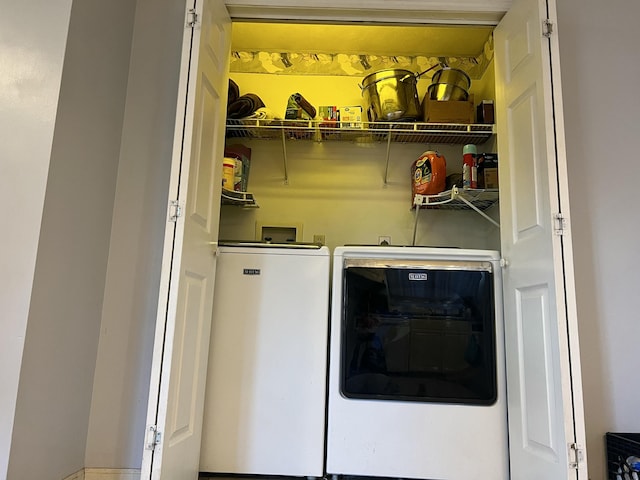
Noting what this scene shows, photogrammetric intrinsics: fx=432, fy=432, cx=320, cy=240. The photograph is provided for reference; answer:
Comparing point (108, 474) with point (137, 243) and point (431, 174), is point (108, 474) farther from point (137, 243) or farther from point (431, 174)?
point (431, 174)

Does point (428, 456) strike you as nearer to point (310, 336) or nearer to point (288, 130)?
point (310, 336)

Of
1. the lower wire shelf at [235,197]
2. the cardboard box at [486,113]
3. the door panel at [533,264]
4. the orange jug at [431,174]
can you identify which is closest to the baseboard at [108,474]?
the lower wire shelf at [235,197]

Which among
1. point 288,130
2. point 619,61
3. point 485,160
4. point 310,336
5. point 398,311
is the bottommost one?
point 310,336

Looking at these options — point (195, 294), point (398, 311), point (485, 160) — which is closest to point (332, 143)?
point (485, 160)

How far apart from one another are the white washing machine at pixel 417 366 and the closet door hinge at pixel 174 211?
2.28 ft

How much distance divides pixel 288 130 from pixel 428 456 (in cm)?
167

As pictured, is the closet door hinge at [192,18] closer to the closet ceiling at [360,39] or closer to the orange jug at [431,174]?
the closet ceiling at [360,39]

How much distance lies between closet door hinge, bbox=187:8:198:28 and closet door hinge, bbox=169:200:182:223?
672 millimetres

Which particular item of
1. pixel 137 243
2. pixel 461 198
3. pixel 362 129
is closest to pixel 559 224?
pixel 461 198

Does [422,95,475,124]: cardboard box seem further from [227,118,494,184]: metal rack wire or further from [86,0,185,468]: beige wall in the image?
[86,0,185,468]: beige wall

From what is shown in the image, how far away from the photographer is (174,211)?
1448 mm

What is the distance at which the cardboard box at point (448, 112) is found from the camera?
2215 mm

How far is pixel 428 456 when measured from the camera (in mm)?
1658

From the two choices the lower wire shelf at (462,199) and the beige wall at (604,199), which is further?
the lower wire shelf at (462,199)
